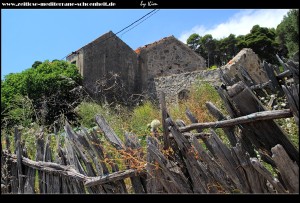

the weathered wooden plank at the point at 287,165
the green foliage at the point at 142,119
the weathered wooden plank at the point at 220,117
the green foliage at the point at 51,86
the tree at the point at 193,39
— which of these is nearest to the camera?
the weathered wooden plank at the point at 287,165

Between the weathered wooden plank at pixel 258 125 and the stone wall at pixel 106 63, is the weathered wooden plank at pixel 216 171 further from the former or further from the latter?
the stone wall at pixel 106 63

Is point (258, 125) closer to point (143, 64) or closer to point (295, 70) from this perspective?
point (295, 70)

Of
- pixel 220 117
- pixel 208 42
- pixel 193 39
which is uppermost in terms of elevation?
pixel 208 42

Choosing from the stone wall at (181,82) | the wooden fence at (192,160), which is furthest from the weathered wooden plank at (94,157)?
the stone wall at (181,82)

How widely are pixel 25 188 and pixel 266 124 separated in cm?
227

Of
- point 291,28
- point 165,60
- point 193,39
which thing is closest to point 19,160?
point 291,28

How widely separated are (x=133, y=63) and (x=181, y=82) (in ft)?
13.7

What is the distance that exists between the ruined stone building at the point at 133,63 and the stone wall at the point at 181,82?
2.33 feet

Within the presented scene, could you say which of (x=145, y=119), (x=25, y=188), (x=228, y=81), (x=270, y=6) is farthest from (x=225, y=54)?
(x=270, y=6)

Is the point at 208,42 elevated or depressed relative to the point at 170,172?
elevated

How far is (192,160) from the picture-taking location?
258 cm

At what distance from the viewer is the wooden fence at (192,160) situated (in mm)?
2143

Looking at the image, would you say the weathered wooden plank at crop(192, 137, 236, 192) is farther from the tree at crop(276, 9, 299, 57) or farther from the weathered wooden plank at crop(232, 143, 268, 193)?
the tree at crop(276, 9, 299, 57)
